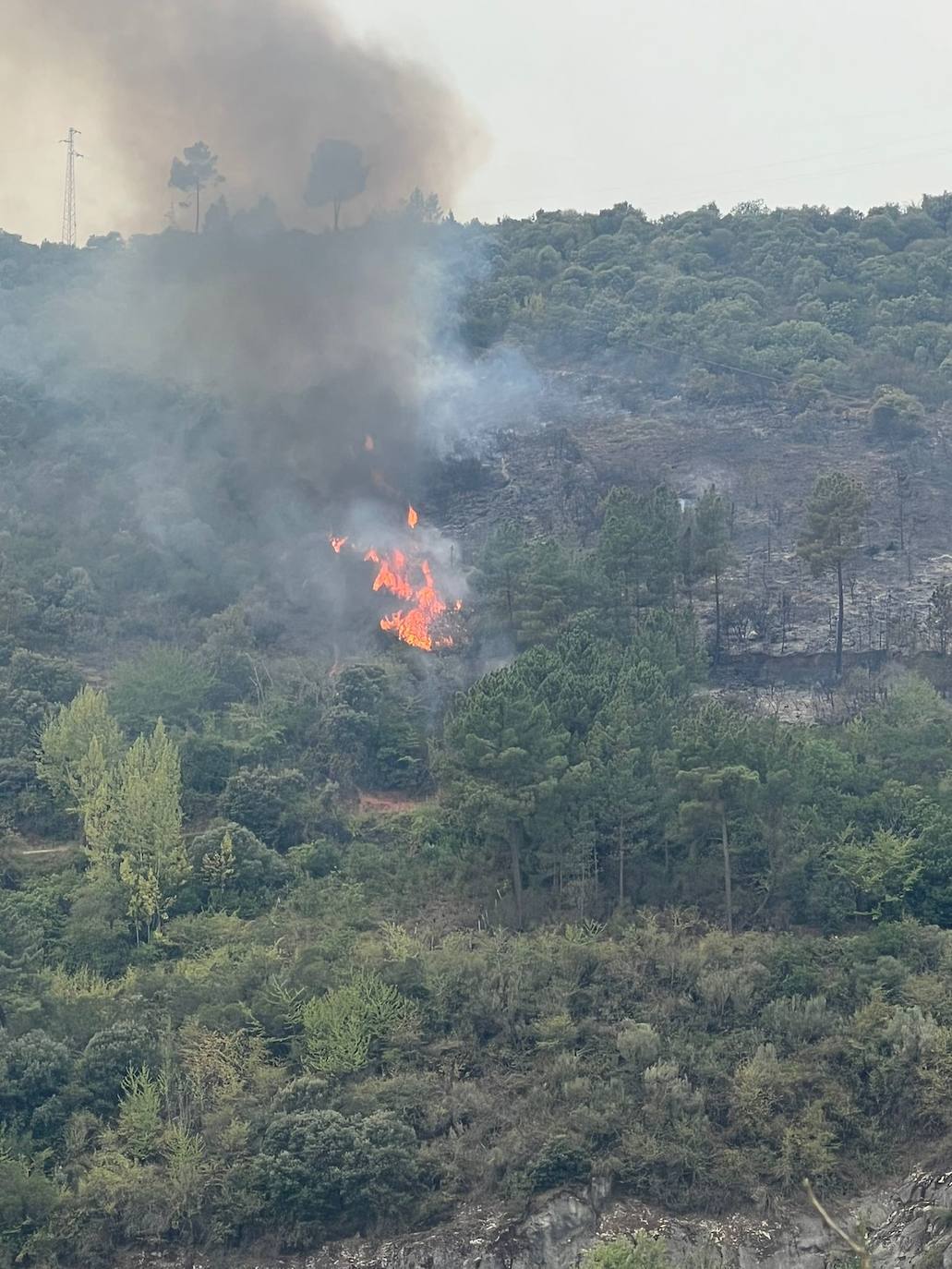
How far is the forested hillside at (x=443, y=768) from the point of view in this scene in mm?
53844

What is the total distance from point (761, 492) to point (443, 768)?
4000 cm

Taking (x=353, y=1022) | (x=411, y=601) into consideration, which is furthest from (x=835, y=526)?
(x=353, y=1022)

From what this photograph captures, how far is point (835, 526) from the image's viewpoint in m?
82.6

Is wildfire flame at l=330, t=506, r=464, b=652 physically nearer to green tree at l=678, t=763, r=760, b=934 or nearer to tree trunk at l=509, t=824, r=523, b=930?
tree trunk at l=509, t=824, r=523, b=930

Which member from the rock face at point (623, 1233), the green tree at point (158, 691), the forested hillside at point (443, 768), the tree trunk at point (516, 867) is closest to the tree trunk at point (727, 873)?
the forested hillside at point (443, 768)

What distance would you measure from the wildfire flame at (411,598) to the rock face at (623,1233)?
37221 millimetres

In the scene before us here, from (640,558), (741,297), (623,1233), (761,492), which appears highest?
(741,297)

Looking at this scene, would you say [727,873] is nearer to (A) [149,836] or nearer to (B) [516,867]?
(B) [516,867]

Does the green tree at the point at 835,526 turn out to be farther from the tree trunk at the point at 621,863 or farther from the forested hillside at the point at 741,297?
the forested hillside at the point at 741,297

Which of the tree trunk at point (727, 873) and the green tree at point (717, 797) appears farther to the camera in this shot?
the tree trunk at point (727, 873)

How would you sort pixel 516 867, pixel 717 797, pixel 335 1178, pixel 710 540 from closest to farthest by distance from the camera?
pixel 335 1178, pixel 717 797, pixel 516 867, pixel 710 540

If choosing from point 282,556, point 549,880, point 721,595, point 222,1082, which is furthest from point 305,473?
point 222,1082

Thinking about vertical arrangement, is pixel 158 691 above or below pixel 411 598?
below

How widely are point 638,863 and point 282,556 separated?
37059mm
